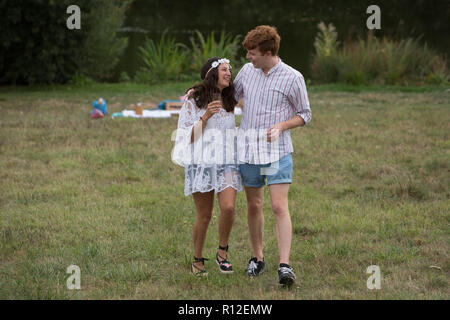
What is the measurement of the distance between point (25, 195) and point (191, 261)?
263cm

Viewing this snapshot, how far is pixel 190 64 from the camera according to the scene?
17328 mm

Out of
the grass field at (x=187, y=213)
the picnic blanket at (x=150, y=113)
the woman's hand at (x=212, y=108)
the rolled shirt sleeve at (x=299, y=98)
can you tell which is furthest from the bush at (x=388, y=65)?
the woman's hand at (x=212, y=108)

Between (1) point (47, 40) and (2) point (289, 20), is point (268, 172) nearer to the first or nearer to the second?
(1) point (47, 40)

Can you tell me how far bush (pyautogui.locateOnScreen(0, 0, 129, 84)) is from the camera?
46.2 feet

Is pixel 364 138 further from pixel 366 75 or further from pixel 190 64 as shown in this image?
pixel 190 64

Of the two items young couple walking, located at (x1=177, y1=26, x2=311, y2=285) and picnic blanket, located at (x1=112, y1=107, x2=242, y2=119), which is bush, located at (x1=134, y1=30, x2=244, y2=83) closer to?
picnic blanket, located at (x1=112, y1=107, x2=242, y2=119)

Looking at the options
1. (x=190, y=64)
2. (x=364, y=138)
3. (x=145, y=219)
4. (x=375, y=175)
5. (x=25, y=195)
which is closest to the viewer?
(x=145, y=219)

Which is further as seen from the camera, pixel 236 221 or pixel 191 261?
pixel 236 221

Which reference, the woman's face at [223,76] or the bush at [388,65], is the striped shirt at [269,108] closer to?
the woman's face at [223,76]

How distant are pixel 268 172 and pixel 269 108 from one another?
0.44 meters

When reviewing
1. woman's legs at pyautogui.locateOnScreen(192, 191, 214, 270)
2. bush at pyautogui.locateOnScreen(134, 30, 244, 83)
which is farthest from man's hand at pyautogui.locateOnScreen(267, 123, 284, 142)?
bush at pyautogui.locateOnScreen(134, 30, 244, 83)
